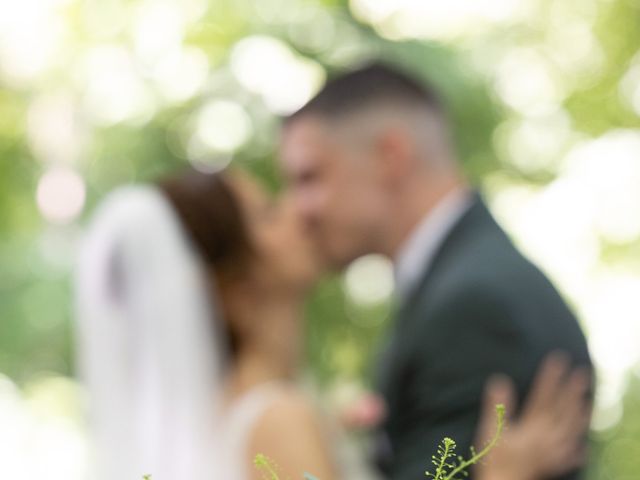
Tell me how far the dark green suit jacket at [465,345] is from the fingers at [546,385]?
A: 2 cm

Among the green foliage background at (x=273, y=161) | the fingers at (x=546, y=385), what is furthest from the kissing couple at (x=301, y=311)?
the green foliage background at (x=273, y=161)

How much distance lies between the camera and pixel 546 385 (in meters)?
3.47

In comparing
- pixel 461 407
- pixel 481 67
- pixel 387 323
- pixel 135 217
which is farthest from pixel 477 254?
pixel 481 67

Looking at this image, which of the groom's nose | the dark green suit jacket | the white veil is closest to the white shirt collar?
the dark green suit jacket

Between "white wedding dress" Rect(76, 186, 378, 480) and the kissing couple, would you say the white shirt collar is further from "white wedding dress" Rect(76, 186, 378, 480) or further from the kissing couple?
"white wedding dress" Rect(76, 186, 378, 480)

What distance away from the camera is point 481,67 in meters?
10.2

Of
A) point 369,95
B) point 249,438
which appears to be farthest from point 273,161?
point 249,438

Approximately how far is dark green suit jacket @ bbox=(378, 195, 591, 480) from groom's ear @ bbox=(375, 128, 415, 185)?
695 mm

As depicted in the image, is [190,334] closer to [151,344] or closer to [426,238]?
[151,344]

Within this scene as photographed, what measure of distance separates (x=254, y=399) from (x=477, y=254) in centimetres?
97

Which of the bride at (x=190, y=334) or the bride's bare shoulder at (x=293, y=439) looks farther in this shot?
the bride at (x=190, y=334)

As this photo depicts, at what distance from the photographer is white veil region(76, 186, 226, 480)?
4203mm

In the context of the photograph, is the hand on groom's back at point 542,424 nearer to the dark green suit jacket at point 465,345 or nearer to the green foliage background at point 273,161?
the dark green suit jacket at point 465,345

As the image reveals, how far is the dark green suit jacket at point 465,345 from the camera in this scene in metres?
3.46
